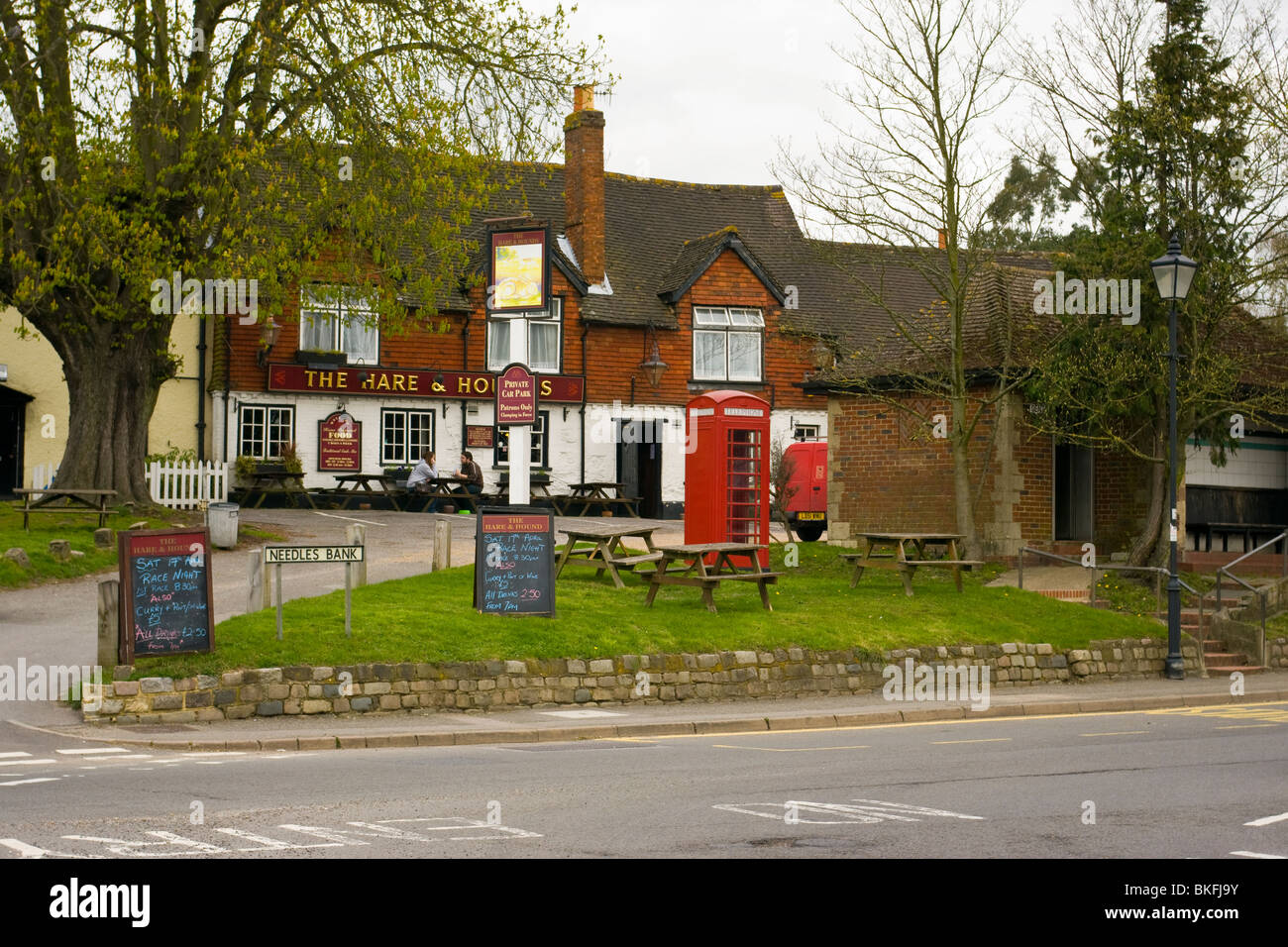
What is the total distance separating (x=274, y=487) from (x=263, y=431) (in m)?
2.73

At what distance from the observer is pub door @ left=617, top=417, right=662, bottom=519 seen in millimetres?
42500

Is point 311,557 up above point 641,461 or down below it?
below

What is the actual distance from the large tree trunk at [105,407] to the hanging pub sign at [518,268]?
12.5 m

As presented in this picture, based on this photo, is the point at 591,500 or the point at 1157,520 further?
the point at 591,500

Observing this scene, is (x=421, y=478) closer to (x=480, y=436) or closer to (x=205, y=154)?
(x=480, y=436)

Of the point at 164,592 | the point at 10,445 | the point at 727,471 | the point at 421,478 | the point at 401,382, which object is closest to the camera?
the point at 164,592

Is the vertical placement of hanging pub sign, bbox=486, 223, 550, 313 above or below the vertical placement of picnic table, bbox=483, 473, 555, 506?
above

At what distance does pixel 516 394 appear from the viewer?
1766cm

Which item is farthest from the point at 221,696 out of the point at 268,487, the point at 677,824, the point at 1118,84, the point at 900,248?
the point at 268,487

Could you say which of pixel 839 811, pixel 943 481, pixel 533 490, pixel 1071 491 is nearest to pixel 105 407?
pixel 533 490

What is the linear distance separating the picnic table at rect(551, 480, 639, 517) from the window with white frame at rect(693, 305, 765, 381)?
5134mm

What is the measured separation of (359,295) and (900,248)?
10639mm

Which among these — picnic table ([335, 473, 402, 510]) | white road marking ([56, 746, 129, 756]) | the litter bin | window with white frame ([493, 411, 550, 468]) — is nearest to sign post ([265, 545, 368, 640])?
white road marking ([56, 746, 129, 756])

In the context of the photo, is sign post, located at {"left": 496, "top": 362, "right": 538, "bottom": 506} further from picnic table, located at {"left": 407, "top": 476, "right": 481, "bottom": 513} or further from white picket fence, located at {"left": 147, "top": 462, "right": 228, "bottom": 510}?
picnic table, located at {"left": 407, "top": 476, "right": 481, "bottom": 513}
